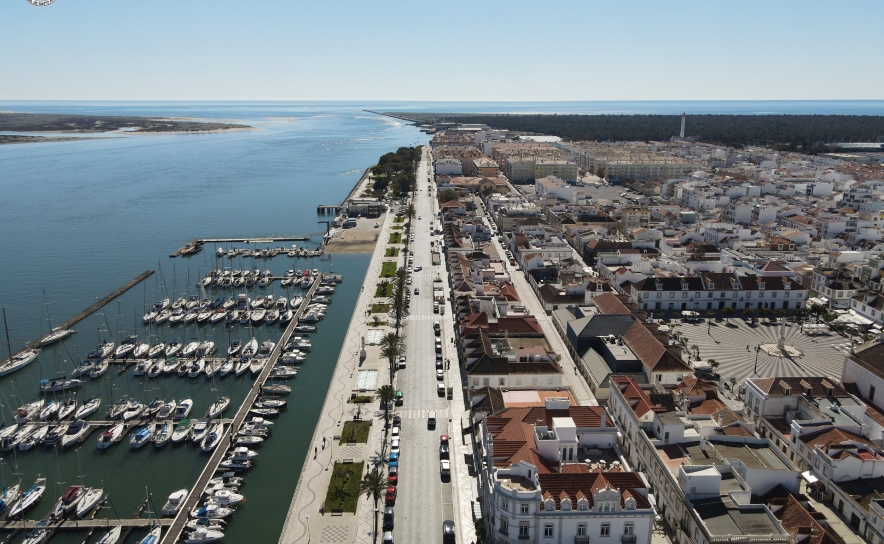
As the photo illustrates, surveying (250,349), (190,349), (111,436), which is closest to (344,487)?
(111,436)

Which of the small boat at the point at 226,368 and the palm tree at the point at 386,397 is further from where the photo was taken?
the small boat at the point at 226,368

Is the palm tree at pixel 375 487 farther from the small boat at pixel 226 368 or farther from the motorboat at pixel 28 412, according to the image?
the motorboat at pixel 28 412

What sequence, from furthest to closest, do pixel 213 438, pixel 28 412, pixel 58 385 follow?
pixel 58 385
pixel 28 412
pixel 213 438

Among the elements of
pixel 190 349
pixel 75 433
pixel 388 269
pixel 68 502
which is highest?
pixel 388 269

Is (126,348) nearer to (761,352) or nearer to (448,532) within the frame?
(448,532)

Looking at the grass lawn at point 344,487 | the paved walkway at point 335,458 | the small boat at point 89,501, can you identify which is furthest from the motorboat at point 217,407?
the grass lawn at point 344,487

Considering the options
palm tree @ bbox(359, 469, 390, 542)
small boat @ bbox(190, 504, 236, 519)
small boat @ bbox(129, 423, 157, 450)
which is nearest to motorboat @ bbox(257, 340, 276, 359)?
small boat @ bbox(129, 423, 157, 450)
